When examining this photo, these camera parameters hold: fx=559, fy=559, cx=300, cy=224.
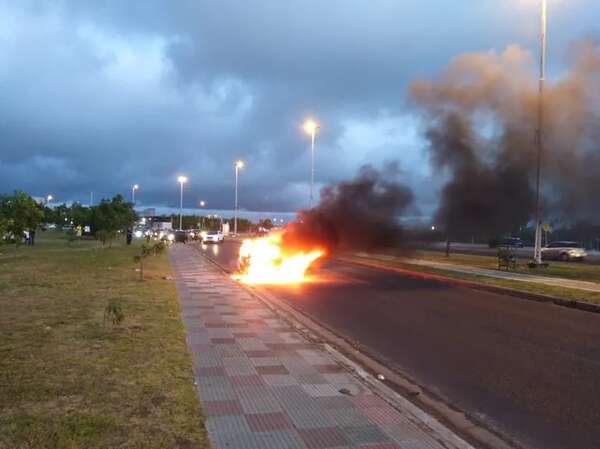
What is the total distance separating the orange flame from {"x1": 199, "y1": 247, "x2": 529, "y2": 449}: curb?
419 inches

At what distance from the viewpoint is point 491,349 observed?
26.8ft

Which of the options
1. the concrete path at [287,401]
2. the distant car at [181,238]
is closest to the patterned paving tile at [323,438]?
the concrete path at [287,401]

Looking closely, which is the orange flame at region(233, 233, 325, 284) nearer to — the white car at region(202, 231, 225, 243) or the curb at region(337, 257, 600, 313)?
the curb at region(337, 257, 600, 313)

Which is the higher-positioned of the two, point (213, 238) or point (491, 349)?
point (213, 238)

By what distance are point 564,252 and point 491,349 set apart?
95.8 ft

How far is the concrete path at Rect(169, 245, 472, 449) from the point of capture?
170 inches

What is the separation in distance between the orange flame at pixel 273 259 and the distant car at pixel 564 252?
66.1 feet

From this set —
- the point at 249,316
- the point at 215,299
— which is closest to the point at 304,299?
the point at 215,299

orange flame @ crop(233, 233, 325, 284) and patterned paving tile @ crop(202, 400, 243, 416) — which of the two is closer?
patterned paving tile @ crop(202, 400, 243, 416)

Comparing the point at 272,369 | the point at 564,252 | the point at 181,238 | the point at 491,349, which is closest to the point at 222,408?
the point at 272,369

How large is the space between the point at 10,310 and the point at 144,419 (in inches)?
257

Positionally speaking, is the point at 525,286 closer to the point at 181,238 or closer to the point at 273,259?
the point at 273,259

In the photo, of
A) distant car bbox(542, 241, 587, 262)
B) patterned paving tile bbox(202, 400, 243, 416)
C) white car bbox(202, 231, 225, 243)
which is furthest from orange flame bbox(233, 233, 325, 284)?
white car bbox(202, 231, 225, 243)

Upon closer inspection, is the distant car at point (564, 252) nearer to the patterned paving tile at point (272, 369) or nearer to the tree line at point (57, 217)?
the tree line at point (57, 217)
